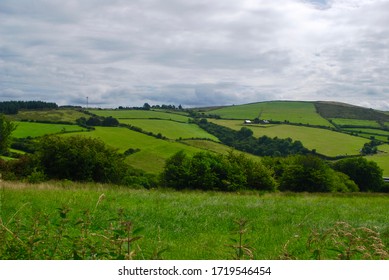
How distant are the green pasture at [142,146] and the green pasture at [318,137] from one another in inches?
1350

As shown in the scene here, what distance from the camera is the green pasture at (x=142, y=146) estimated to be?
77.2 m

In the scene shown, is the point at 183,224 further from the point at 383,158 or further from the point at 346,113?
the point at 346,113

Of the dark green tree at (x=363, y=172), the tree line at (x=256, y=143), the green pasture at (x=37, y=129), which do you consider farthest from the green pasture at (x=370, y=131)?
the green pasture at (x=37, y=129)

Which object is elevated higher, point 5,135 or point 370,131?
point 370,131

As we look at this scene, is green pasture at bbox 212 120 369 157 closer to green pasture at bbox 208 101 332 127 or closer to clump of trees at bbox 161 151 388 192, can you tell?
green pasture at bbox 208 101 332 127

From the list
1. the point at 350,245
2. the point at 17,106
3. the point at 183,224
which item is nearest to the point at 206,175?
the point at 183,224

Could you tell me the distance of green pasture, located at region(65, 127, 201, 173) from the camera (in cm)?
7725

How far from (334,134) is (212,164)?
85393 mm

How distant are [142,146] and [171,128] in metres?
23.6

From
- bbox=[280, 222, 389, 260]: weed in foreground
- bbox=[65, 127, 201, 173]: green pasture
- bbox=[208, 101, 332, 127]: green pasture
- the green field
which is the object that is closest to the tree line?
the green field

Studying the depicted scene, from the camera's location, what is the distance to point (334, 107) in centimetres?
18175

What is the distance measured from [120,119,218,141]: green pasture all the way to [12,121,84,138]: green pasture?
22.5 m

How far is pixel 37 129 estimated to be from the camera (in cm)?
8119
